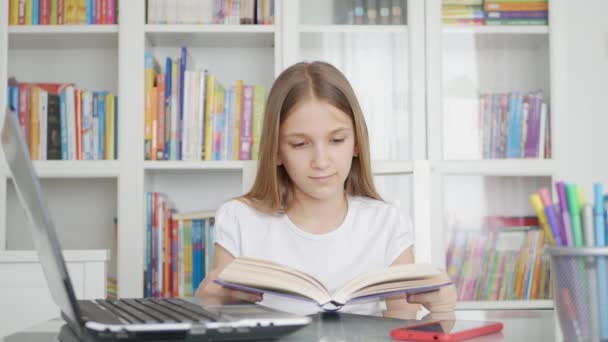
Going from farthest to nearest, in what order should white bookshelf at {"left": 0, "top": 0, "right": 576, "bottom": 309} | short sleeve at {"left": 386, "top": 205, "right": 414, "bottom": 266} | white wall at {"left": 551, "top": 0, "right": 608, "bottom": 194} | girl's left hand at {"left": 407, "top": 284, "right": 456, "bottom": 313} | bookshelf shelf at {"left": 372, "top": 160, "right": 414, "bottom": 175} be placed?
1. white wall at {"left": 551, "top": 0, "right": 608, "bottom": 194}
2. white bookshelf at {"left": 0, "top": 0, "right": 576, "bottom": 309}
3. bookshelf shelf at {"left": 372, "top": 160, "right": 414, "bottom": 175}
4. short sleeve at {"left": 386, "top": 205, "right": 414, "bottom": 266}
5. girl's left hand at {"left": 407, "top": 284, "right": 456, "bottom": 313}

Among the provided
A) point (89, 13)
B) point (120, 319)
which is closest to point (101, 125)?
point (89, 13)

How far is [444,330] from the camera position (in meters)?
0.75

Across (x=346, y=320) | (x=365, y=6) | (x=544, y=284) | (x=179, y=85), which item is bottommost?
(x=544, y=284)

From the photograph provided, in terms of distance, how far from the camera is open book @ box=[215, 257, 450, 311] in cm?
89

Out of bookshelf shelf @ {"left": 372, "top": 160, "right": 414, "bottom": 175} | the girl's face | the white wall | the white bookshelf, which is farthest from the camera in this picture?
the white wall

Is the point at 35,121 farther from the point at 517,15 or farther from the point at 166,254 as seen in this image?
the point at 517,15

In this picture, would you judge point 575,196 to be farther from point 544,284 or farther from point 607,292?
point 544,284

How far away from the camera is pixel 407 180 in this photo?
2.27 metres

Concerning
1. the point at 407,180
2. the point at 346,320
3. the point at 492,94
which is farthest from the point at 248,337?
the point at 492,94

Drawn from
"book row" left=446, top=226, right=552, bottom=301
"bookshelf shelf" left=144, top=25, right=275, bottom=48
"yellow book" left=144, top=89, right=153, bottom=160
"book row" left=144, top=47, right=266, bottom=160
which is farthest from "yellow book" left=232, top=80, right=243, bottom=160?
"book row" left=446, top=226, right=552, bottom=301

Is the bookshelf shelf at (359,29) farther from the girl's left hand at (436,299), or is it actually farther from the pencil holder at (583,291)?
the pencil holder at (583,291)

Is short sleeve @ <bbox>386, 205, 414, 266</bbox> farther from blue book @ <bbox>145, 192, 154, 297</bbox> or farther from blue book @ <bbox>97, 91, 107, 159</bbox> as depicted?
blue book @ <bbox>97, 91, 107, 159</bbox>

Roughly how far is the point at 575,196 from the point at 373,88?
187cm

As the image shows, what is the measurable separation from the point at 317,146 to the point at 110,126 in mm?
1196
